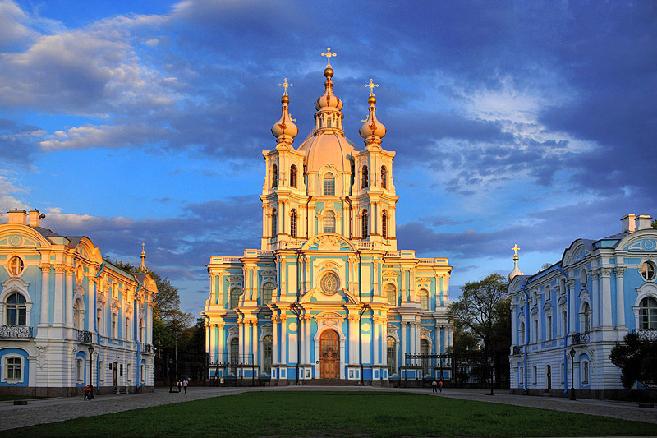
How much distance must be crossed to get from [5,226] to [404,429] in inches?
1224

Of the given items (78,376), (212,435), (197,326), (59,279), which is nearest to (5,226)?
(59,279)

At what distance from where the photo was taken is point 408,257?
289 feet

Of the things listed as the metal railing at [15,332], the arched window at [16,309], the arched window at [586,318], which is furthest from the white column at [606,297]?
the arched window at [16,309]

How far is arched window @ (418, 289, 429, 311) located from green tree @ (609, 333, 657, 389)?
147ft

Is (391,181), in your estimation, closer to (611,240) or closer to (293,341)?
(293,341)

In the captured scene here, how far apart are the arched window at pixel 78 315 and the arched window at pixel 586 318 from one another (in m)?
27.5

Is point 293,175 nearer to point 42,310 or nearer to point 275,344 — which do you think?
point 275,344

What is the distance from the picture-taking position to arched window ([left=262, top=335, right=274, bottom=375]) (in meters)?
84.1

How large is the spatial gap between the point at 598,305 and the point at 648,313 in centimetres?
264

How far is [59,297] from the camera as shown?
157 feet

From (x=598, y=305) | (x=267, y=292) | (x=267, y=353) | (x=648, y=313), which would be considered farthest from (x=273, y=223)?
(x=648, y=313)

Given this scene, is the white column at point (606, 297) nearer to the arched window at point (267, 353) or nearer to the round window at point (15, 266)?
the round window at point (15, 266)

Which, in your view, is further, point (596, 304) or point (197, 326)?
point (197, 326)

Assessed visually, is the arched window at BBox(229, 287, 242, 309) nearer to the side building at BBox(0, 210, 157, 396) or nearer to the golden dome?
the golden dome
